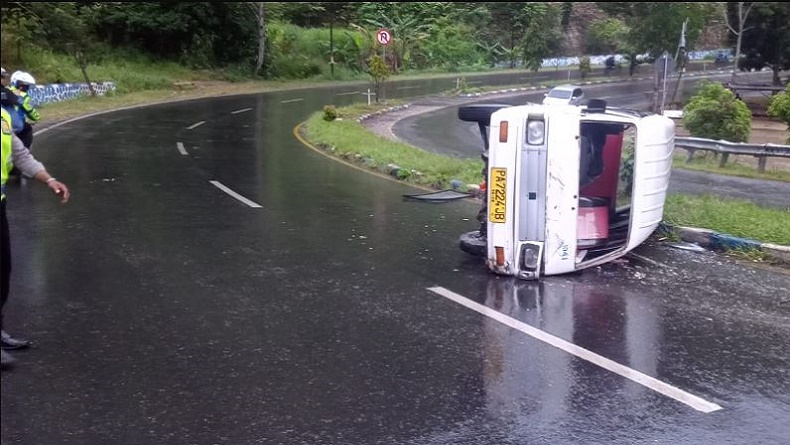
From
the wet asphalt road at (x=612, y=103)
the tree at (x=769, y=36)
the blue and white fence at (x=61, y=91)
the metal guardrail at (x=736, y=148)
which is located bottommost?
the wet asphalt road at (x=612, y=103)

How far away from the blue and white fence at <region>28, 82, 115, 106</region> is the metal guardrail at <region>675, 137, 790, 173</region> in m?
18.9

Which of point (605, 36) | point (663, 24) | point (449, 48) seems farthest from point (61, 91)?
point (605, 36)

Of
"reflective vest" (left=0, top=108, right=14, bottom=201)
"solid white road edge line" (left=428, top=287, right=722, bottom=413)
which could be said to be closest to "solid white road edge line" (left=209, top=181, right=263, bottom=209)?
"solid white road edge line" (left=428, top=287, right=722, bottom=413)

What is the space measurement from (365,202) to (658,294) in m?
5.15

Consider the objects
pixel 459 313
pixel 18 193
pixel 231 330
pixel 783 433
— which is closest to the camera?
pixel 783 433

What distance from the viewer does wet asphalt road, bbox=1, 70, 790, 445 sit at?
15.4 feet

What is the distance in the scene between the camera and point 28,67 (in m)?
30.2

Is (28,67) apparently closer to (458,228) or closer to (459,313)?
(458,228)

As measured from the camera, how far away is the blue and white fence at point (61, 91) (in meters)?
26.8

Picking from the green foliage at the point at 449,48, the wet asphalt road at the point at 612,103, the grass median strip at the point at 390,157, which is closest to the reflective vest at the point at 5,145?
the grass median strip at the point at 390,157

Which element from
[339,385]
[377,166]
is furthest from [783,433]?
[377,166]

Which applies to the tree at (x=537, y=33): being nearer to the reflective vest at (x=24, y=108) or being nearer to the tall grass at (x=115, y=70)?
the tall grass at (x=115, y=70)

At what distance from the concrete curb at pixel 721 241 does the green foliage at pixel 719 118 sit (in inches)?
452

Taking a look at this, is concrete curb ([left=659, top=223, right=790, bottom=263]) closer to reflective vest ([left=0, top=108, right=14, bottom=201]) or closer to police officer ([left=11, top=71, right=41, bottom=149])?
reflective vest ([left=0, top=108, right=14, bottom=201])
